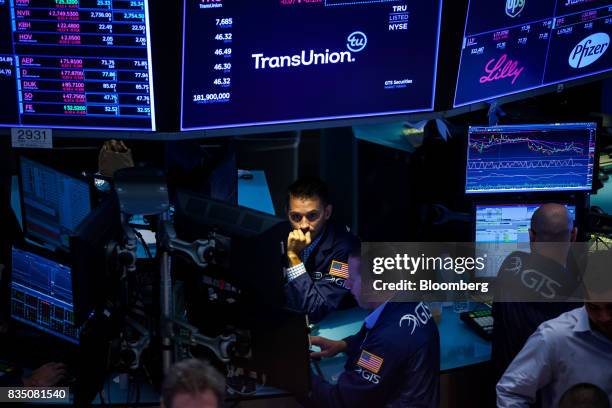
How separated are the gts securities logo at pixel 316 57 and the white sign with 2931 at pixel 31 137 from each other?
81 cm

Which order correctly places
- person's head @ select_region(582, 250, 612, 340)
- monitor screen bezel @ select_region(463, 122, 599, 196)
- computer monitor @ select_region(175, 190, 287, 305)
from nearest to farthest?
computer monitor @ select_region(175, 190, 287, 305) < person's head @ select_region(582, 250, 612, 340) < monitor screen bezel @ select_region(463, 122, 599, 196)

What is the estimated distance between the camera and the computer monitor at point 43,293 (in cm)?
291

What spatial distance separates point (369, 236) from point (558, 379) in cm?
128

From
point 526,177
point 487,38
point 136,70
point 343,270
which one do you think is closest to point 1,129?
point 136,70

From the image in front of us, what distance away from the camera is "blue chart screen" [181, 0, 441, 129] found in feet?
9.55

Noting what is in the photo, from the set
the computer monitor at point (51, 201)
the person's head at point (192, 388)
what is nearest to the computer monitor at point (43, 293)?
the computer monitor at point (51, 201)

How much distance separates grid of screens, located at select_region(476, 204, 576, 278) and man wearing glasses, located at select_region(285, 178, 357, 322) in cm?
60

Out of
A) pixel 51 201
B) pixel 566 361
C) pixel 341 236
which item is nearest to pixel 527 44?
pixel 341 236

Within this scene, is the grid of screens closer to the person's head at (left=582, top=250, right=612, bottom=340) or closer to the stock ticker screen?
the stock ticker screen

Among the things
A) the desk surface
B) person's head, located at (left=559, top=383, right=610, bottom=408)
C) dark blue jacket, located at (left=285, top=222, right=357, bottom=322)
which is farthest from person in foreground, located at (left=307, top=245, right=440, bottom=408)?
person's head, located at (left=559, top=383, right=610, bottom=408)

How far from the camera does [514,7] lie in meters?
3.38

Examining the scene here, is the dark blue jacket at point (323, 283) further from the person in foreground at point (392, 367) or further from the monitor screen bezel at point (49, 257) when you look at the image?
the monitor screen bezel at point (49, 257)

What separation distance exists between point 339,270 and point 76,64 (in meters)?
1.33

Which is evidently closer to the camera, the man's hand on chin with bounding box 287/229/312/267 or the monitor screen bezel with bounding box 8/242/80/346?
the monitor screen bezel with bounding box 8/242/80/346
